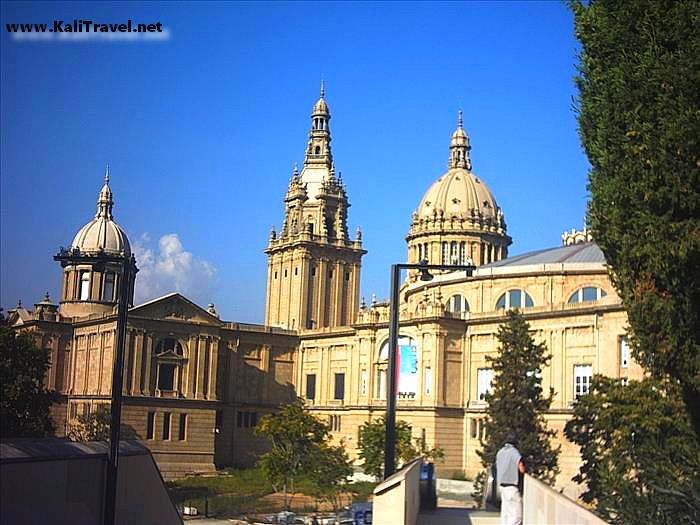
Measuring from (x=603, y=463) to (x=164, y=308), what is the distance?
53.1m

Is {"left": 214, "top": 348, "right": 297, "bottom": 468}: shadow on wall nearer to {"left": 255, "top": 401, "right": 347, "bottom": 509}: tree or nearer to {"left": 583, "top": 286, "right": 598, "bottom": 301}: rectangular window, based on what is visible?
{"left": 255, "top": 401, "right": 347, "bottom": 509}: tree

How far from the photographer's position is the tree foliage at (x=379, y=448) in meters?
63.7

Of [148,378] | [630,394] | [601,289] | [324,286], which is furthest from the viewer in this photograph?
[324,286]

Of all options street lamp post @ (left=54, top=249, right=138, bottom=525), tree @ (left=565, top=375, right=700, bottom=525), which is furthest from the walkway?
street lamp post @ (left=54, top=249, right=138, bottom=525)

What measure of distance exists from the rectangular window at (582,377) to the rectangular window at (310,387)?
99.5 feet

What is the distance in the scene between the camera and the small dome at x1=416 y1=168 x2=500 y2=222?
363ft

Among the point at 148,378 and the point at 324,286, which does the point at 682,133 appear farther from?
the point at 324,286

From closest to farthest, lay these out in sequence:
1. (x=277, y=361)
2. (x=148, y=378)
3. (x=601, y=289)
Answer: (x=601, y=289), (x=148, y=378), (x=277, y=361)

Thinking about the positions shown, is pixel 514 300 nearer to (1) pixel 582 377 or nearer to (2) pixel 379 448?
(1) pixel 582 377

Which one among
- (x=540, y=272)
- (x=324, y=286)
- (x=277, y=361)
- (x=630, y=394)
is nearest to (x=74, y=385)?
(x=277, y=361)

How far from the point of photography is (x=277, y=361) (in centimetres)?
9500

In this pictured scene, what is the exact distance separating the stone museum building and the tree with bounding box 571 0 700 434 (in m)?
45.4

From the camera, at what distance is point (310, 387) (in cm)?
9288

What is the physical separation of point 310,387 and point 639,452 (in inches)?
2430
